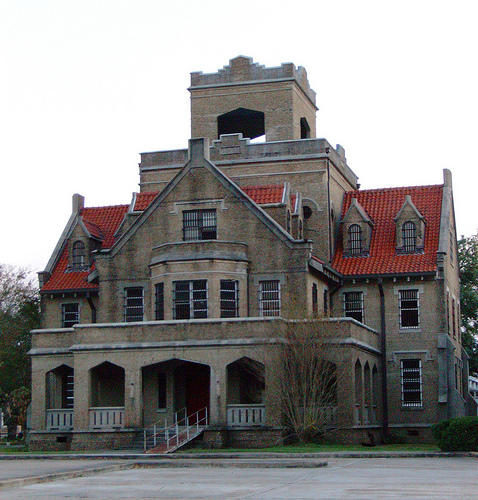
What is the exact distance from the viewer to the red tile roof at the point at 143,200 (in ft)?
162

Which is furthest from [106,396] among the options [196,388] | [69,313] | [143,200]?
[143,200]

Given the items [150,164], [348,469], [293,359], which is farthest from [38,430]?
[348,469]

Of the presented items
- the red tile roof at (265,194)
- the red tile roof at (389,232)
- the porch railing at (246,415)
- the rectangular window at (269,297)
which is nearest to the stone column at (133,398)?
the porch railing at (246,415)

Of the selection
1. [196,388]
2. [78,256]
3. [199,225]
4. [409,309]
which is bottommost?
[196,388]

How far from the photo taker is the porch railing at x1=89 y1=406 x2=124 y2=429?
1649 inches

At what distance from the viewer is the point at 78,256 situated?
53375mm

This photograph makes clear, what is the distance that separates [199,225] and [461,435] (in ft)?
55.0

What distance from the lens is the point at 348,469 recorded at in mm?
28703

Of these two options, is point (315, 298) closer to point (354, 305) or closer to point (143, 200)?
point (354, 305)

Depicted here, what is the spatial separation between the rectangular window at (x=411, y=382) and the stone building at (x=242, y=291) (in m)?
0.07

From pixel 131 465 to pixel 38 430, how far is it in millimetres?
15158

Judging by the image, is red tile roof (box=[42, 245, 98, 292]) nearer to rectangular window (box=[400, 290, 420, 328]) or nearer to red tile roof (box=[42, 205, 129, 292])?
red tile roof (box=[42, 205, 129, 292])

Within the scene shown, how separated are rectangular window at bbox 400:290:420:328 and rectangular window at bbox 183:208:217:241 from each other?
10.4 meters

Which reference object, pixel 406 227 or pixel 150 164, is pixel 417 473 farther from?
pixel 150 164
